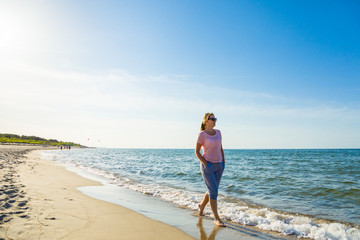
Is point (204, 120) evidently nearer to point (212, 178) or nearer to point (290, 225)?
point (212, 178)

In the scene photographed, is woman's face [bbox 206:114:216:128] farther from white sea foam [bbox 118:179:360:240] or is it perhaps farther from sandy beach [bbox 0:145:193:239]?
white sea foam [bbox 118:179:360:240]

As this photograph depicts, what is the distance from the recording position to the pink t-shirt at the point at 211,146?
187 inches

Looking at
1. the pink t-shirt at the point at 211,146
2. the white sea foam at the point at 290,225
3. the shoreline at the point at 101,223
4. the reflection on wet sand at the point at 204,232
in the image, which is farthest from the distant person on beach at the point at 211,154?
the white sea foam at the point at 290,225

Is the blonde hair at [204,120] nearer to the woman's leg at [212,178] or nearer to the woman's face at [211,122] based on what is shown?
the woman's face at [211,122]

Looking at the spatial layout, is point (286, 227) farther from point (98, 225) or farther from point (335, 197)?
point (335, 197)

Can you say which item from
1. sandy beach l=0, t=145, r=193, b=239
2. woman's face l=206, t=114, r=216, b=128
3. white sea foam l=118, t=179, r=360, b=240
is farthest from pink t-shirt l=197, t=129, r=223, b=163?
white sea foam l=118, t=179, r=360, b=240

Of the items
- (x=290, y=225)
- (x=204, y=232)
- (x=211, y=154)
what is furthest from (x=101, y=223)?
(x=290, y=225)

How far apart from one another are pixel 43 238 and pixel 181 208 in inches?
160

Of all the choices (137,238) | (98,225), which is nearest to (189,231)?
(137,238)

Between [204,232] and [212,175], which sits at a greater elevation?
[212,175]

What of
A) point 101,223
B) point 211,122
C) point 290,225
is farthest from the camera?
point 290,225

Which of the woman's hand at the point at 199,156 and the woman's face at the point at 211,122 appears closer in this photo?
the woman's hand at the point at 199,156

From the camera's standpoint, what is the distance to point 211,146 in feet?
15.6

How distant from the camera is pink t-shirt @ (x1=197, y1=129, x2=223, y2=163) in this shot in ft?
15.6
